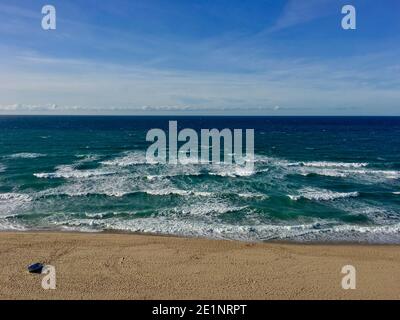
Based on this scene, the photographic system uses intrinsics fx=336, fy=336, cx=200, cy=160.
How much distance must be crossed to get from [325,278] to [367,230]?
7.26 meters

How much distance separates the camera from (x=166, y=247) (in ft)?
54.6

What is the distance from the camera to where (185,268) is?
570 inches

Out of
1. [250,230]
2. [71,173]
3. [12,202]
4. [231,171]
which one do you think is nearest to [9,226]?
[12,202]

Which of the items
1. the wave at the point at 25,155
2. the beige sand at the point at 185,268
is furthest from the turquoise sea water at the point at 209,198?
the beige sand at the point at 185,268

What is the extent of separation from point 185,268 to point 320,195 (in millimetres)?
14503

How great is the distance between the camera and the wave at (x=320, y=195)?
24.6 metres

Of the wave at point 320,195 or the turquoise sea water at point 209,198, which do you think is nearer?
the turquoise sea water at point 209,198

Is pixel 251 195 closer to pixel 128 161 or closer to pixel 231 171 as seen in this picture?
pixel 231 171

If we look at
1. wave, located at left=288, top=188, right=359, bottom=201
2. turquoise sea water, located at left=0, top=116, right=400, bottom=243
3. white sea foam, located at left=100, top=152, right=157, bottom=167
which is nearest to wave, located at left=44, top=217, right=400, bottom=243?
turquoise sea water, located at left=0, top=116, right=400, bottom=243

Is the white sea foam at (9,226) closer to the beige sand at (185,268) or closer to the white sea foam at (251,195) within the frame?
the beige sand at (185,268)

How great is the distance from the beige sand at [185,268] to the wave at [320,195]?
7.46 meters

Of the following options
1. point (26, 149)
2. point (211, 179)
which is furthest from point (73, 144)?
point (211, 179)

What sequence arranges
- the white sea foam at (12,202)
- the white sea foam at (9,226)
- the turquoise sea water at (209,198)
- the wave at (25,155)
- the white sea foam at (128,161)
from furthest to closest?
1. the wave at (25,155)
2. the white sea foam at (128,161)
3. the white sea foam at (12,202)
4. the turquoise sea water at (209,198)
5. the white sea foam at (9,226)
